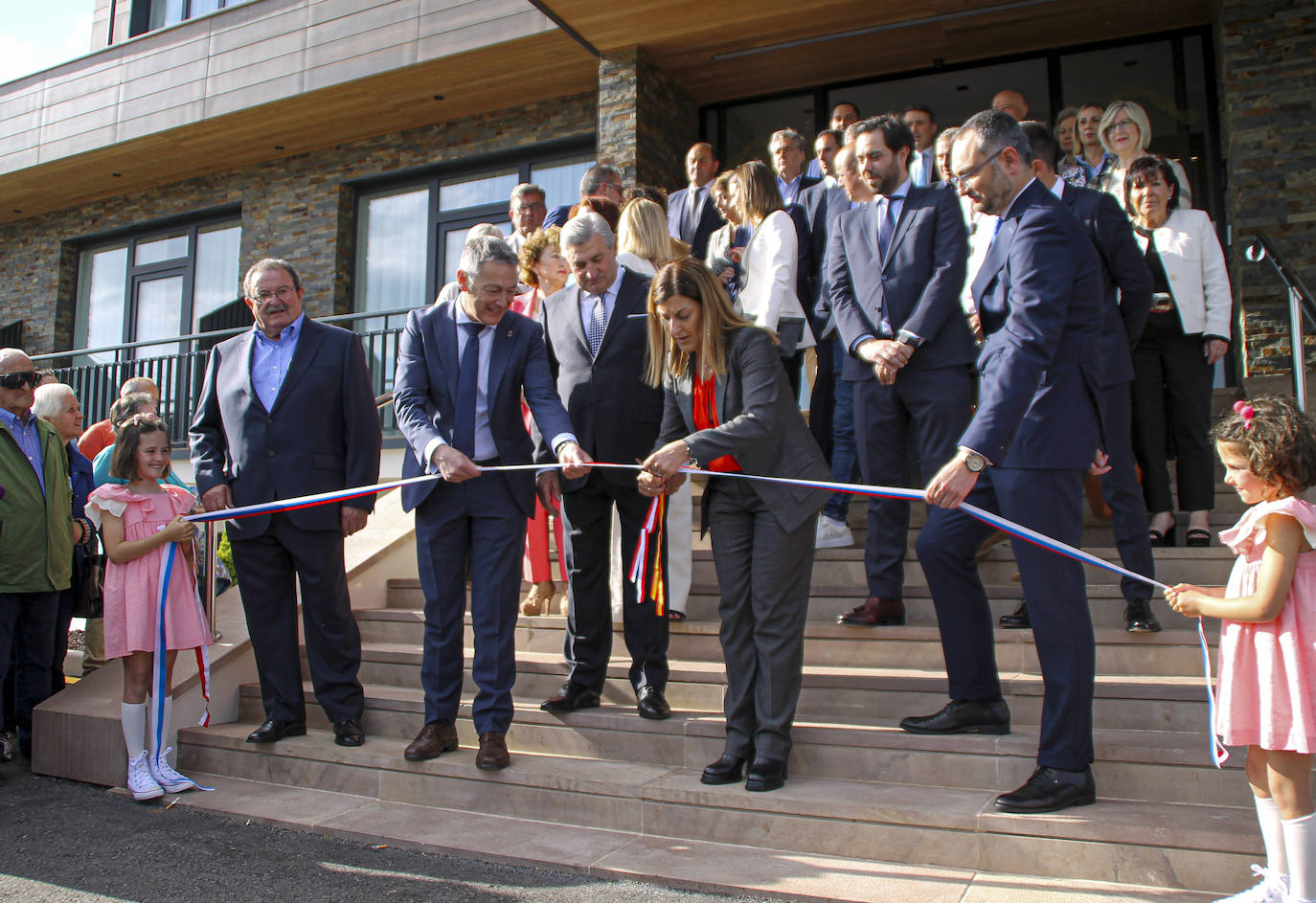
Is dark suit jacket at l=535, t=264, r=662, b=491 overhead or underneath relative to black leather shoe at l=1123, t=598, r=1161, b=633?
overhead

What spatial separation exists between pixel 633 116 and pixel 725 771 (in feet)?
24.2

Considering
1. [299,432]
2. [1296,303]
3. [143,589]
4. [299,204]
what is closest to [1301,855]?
[299,432]

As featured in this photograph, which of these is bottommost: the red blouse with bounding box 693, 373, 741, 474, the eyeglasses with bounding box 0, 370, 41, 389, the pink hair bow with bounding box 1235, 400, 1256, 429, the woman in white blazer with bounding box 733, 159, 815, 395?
the pink hair bow with bounding box 1235, 400, 1256, 429

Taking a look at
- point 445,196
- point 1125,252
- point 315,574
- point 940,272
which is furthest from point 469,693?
point 445,196

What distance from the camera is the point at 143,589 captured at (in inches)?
173

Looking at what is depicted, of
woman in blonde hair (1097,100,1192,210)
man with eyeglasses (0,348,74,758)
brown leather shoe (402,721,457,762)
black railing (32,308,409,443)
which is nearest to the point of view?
brown leather shoe (402,721,457,762)

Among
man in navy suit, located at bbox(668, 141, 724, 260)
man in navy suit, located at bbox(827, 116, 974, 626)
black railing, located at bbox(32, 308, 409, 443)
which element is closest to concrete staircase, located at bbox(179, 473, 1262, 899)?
man in navy suit, located at bbox(827, 116, 974, 626)

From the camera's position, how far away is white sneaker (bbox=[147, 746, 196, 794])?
166 inches

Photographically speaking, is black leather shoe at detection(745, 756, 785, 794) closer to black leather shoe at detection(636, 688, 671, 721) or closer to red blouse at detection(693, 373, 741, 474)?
black leather shoe at detection(636, 688, 671, 721)

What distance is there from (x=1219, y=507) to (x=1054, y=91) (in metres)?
5.41

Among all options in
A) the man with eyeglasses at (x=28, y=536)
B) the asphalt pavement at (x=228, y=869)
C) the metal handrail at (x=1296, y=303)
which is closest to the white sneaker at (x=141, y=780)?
the asphalt pavement at (x=228, y=869)

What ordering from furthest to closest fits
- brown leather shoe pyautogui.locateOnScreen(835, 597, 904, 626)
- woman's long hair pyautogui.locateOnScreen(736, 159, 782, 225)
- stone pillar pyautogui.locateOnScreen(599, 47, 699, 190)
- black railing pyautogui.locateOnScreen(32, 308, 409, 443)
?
black railing pyautogui.locateOnScreen(32, 308, 409, 443) < stone pillar pyautogui.locateOnScreen(599, 47, 699, 190) < woman's long hair pyautogui.locateOnScreen(736, 159, 782, 225) < brown leather shoe pyautogui.locateOnScreen(835, 597, 904, 626)

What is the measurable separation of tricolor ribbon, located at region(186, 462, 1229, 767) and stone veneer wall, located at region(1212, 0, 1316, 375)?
5.22 meters

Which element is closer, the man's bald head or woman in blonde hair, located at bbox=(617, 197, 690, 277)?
woman in blonde hair, located at bbox=(617, 197, 690, 277)
